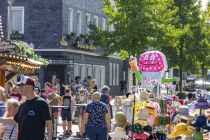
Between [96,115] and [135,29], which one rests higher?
[135,29]

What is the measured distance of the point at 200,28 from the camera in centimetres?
4569

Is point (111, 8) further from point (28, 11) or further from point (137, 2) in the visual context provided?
point (28, 11)

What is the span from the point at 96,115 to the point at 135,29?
2117 centimetres

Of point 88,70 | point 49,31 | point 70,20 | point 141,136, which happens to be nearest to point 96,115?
point 141,136

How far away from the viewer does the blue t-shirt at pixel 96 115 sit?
14.5 metres

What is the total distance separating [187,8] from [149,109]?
30627mm

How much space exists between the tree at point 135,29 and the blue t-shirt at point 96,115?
825 inches

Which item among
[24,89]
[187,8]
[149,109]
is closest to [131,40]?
[187,8]

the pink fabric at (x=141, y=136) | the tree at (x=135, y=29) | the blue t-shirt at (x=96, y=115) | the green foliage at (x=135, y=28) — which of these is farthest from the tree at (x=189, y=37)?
the pink fabric at (x=141, y=136)

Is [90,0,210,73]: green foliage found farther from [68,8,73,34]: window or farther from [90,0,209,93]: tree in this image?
[68,8,73,34]: window

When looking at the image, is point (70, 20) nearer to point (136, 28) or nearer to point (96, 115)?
point (136, 28)

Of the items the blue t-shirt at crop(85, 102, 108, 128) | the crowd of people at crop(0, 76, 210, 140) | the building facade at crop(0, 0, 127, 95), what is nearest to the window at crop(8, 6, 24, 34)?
the building facade at crop(0, 0, 127, 95)

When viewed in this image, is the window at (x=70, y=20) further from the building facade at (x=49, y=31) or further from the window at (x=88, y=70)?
the window at (x=88, y=70)

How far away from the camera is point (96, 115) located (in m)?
14.5
